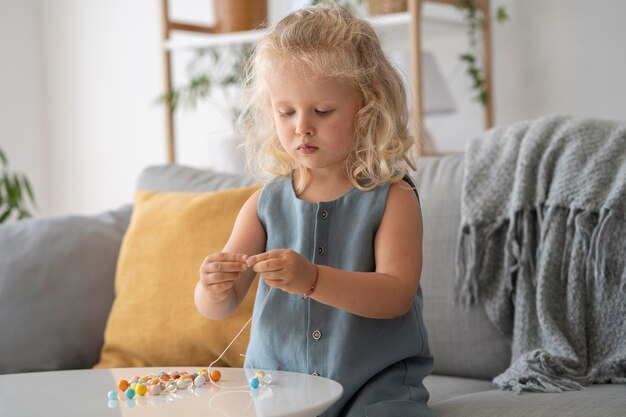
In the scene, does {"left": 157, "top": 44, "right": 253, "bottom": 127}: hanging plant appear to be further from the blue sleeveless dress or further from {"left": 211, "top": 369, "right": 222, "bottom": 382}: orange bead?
{"left": 211, "top": 369, "right": 222, "bottom": 382}: orange bead

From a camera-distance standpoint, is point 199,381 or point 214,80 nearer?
point 199,381

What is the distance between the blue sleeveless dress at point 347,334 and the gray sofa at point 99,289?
0.29 meters

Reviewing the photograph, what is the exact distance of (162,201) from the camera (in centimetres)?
193

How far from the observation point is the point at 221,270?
1.13 metres

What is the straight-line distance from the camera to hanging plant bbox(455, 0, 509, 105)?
3.01 metres

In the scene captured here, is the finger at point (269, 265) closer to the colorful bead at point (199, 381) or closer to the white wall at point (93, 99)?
the colorful bead at point (199, 381)

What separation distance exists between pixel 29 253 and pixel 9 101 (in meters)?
2.73

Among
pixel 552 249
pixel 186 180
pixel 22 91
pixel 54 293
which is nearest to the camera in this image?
pixel 552 249

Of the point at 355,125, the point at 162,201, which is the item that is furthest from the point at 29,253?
the point at 355,125

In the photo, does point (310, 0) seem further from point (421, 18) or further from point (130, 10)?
point (130, 10)

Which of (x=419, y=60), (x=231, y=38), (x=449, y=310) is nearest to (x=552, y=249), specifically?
(x=449, y=310)

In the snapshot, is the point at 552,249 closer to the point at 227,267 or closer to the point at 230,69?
the point at 227,267

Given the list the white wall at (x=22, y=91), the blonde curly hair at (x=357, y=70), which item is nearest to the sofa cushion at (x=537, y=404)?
the blonde curly hair at (x=357, y=70)

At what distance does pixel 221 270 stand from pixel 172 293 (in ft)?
2.25
